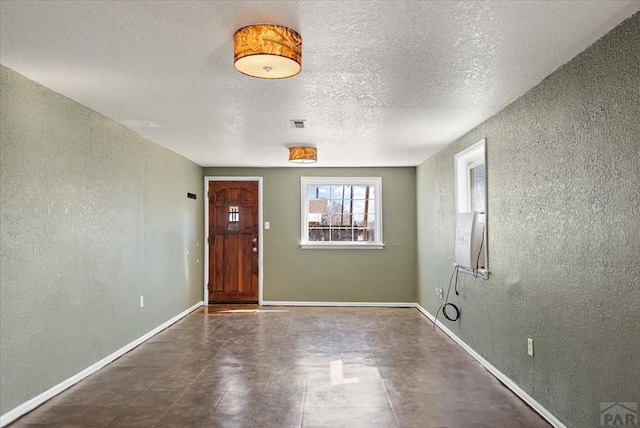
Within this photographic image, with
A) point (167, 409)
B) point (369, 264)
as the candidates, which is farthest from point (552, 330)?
point (369, 264)

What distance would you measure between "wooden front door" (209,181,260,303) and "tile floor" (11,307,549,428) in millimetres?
1868

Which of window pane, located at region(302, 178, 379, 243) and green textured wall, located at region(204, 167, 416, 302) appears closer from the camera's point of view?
green textured wall, located at region(204, 167, 416, 302)

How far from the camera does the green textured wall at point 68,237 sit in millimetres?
2867

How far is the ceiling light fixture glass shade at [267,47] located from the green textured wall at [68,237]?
1609 mm

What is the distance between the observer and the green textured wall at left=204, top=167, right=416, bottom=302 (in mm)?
7133

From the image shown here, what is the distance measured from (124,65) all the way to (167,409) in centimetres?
220

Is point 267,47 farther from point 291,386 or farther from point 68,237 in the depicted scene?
point 291,386

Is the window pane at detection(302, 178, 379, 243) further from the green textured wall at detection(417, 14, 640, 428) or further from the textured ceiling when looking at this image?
the green textured wall at detection(417, 14, 640, 428)

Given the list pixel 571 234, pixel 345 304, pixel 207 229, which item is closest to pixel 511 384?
pixel 571 234

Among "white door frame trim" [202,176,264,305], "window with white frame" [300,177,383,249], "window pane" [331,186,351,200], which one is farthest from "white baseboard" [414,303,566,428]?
"white door frame trim" [202,176,264,305]

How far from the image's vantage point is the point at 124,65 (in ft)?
9.02

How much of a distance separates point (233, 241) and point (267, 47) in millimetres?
5332

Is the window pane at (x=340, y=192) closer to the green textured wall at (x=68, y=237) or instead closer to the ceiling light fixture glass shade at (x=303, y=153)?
the ceiling light fixture glass shade at (x=303, y=153)

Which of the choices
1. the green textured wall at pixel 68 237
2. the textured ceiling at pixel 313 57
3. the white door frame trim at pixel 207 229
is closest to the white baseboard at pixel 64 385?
the green textured wall at pixel 68 237
